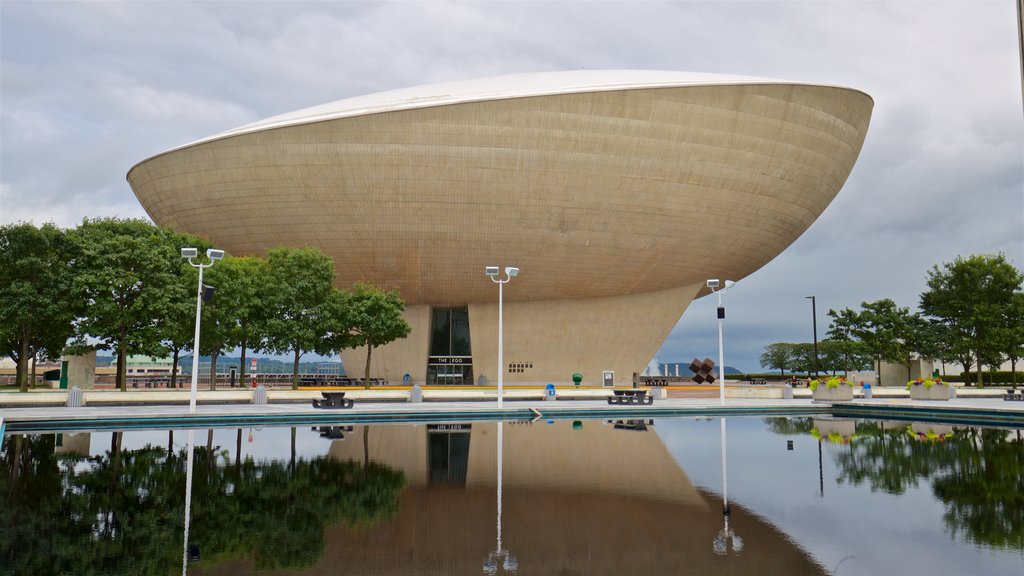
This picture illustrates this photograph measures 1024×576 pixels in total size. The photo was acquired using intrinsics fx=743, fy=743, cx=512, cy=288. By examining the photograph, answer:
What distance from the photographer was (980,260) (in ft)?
153

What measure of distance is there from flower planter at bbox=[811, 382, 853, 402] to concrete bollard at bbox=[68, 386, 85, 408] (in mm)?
25713

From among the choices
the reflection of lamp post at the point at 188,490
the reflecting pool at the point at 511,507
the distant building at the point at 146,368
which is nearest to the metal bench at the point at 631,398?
the reflecting pool at the point at 511,507

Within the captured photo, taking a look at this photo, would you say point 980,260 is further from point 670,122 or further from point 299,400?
point 299,400

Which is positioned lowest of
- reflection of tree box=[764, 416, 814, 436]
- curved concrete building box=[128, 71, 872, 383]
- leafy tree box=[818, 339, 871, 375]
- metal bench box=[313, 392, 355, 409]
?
reflection of tree box=[764, 416, 814, 436]

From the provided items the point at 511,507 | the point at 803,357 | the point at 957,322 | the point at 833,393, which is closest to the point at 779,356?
the point at 803,357

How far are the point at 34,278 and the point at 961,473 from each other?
29922 mm

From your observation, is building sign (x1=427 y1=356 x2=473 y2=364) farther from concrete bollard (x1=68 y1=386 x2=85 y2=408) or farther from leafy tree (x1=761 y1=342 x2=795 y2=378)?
leafy tree (x1=761 y1=342 x2=795 y2=378)

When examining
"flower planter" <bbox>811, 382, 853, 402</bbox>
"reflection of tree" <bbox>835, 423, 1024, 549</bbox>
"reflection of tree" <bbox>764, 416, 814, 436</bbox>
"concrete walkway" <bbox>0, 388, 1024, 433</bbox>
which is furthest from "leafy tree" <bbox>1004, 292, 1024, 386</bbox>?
"reflection of tree" <bbox>835, 423, 1024, 549</bbox>

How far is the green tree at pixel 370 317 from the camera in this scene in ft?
112

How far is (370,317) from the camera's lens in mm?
34406

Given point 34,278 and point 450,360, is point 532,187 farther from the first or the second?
point 34,278

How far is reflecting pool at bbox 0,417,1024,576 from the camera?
6031mm

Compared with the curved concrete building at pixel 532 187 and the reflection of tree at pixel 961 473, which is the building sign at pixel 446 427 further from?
the curved concrete building at pixel 532 187

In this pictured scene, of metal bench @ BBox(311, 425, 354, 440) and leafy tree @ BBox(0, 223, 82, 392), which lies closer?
metal bench @ BBox(311, 425, 354, 440)
